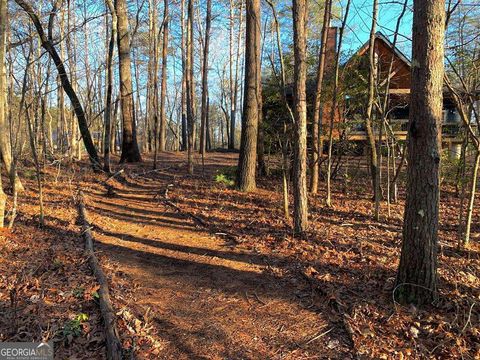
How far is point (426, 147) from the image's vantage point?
414cm

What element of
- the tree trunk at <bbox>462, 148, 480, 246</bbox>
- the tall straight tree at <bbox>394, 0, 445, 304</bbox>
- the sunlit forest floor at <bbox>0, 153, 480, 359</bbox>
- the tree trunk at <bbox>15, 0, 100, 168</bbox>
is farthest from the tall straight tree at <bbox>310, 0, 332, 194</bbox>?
the tree trunk at <bbox>15, 0, 100, 168</bbox>

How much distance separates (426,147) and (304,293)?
2405mm

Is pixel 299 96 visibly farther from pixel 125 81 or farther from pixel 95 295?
pixel 125 81

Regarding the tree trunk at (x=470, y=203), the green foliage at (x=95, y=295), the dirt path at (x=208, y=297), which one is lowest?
the dirt path at (x=208, y=297)

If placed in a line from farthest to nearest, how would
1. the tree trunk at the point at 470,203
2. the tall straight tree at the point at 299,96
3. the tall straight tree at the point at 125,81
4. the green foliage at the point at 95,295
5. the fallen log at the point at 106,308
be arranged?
the tall straight tree at the point at 125,81 < the tall straight tree at the point at 299,96 < the tree trunk at the point at 470,203 < the green foliage at the point at 95,295 < the fallen log at the point at 106,308

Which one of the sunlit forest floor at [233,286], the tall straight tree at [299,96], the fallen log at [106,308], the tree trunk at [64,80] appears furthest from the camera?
the tree trunk at [64,80]

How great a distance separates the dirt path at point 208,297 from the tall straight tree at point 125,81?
27.4 feet

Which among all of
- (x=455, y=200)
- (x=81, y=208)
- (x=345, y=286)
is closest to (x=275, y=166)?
(x=455, y=200)

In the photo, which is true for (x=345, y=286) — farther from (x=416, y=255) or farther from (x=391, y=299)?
(x=416, y=255)

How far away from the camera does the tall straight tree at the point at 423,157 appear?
4.09 metres

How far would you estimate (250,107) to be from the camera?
410 inches

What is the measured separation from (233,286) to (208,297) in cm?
46

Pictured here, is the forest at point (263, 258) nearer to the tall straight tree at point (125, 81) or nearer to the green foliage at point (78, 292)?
the green foliage at point (78, 292)

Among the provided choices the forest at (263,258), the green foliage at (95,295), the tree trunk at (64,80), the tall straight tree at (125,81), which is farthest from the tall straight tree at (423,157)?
the tall straight tree at (125,81)
